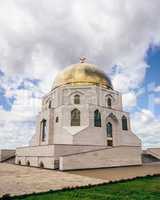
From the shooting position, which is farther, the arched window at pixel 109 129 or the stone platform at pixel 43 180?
the arched window at pixel 109 129

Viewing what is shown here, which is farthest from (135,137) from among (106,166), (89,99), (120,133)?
(106,166)

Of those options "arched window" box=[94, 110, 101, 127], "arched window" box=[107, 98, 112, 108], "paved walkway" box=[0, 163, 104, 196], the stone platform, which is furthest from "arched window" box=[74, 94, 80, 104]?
"paved walkway" box=[0, 163, 104, 196]

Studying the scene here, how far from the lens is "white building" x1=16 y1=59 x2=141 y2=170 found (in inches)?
732

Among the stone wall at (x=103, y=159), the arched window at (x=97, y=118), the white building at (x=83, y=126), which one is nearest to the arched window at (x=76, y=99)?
the white building at (x=83, y=126)

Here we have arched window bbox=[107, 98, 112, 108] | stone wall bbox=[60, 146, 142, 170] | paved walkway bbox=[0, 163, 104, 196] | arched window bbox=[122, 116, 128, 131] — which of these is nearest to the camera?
paved walkway bbox=[0, 163, 104, 196]

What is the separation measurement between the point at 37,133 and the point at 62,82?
8230mm

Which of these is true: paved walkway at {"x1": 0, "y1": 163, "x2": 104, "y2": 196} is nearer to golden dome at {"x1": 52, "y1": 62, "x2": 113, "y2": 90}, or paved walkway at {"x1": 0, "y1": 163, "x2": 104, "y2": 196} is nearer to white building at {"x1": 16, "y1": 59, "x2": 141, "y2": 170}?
white building at {"x1": 16, "y1": 59, "x2": 141, "y2": 170}

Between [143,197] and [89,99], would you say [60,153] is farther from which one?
[143,197]

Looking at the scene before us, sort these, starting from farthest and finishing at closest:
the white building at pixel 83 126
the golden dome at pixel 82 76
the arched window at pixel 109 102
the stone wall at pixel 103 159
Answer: the golden dome at pixel 82 76, the arched window at pixel 109 102, the white building at pixel 83 126, the stone wall at pixel 103 159

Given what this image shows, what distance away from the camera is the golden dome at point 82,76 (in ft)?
90.7

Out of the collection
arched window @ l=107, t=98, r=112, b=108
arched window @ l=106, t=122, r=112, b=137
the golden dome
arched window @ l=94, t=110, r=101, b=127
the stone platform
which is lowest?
the stone platform

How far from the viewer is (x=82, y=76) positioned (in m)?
27.9

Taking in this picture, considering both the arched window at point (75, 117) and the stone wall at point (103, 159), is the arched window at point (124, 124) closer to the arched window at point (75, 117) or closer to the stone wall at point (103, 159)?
the stone wall at point (103, 159)

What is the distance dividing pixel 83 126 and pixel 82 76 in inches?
309
